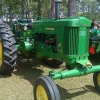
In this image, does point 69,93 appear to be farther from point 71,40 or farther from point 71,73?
point 71,40

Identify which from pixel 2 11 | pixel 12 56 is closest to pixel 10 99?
pixel 12 56

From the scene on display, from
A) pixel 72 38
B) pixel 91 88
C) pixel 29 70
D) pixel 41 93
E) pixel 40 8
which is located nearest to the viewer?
pixel 41 93

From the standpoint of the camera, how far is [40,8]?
20375 mm

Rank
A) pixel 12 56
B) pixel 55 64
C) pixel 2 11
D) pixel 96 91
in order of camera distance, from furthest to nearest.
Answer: pixel 2 11, pixel 55 64, pixel 12 56, pixel 96 91

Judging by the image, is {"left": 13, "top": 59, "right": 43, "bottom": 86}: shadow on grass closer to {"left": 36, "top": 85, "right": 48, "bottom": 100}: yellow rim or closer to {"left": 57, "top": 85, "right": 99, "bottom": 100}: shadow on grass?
{"left": 57, "top": 85, "right": 99, "bottom": 100}: shadow on grass

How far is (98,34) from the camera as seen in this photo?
22.3 ft

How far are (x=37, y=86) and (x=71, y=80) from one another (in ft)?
5.12

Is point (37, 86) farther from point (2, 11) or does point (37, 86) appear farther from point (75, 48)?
point (2, 11)

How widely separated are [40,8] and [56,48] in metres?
16.7

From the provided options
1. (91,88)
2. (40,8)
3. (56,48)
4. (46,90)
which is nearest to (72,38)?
(56,48)

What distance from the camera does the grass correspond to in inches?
157

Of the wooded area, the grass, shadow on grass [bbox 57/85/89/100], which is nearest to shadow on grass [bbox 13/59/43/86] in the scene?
the grass

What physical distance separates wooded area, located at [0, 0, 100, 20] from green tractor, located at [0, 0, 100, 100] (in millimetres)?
Result: 1122

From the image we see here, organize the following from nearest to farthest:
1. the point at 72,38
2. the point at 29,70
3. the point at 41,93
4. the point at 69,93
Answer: the point at 41,93 → the point at 72,38 → the point at 69,93 → the point at 29,70
